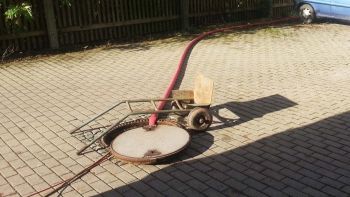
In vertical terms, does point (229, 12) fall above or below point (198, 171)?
above

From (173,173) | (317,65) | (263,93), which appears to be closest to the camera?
(173,173)

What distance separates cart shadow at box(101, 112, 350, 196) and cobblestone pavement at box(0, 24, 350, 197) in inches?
0.5

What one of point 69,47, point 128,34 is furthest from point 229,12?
point 69,47

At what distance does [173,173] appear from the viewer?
192 inches

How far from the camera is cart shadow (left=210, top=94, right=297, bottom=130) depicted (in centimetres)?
635

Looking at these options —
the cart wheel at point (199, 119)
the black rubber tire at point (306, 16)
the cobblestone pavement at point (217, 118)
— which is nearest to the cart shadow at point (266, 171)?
the cobblestone pavement at point (217, 118)

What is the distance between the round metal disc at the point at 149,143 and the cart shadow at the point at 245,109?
74cm

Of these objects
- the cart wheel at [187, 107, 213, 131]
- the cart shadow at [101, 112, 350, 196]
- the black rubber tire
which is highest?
the black rubber tire

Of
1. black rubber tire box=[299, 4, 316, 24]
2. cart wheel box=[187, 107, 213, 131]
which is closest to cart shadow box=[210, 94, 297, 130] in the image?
cart wheel box=[187, 107, 213, 131]

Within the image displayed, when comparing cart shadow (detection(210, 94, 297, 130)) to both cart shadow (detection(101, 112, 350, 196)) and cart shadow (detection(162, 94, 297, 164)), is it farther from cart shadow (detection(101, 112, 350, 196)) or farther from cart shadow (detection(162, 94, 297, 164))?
cart shadow (detection(101, 112, 350, 196))

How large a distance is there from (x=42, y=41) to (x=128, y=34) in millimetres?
2788

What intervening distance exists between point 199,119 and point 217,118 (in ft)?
2.38

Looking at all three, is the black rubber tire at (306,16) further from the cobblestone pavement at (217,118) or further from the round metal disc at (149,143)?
the round metal disc at (149,143)

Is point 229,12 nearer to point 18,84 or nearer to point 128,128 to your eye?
point 18,84
